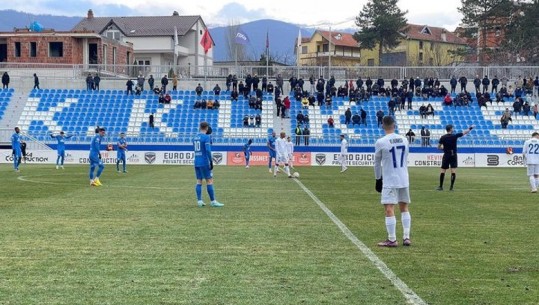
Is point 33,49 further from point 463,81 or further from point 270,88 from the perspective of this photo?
point 463,81

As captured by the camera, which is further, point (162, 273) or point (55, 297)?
point (162, 273)

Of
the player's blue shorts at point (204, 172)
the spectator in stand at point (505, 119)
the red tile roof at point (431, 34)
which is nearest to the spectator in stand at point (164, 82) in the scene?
the spectator in stand at point (505, 119)

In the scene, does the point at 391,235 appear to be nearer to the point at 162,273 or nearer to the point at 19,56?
the point at 162,273

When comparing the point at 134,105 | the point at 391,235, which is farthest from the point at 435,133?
the point at 391,235

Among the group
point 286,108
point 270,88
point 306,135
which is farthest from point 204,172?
point 270,88

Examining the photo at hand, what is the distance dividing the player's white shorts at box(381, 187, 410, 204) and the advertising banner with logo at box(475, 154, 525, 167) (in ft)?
117

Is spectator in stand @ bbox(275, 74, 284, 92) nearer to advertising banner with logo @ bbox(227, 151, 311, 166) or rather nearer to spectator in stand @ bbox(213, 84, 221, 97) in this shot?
spectator in stand @ bbox(213, 84, 221, 97)

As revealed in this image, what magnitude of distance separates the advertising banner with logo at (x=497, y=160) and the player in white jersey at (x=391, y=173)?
3580 cm

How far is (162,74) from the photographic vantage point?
63.4 meters

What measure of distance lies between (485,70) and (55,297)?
187ft

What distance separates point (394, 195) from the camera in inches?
456

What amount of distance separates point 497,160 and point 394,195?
36.4 m

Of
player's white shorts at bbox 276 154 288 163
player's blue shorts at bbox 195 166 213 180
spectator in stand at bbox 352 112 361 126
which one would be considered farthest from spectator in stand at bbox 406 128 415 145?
player's blue shorts at bbox 195 166 213 180

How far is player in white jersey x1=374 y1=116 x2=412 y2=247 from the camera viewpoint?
11.5m
